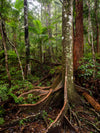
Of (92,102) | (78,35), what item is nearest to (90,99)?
(92,102)

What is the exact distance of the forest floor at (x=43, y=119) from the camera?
3.03 metres

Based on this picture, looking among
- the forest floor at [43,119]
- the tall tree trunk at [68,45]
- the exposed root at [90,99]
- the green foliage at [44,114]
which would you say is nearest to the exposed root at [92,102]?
the exposed root at [90,99]

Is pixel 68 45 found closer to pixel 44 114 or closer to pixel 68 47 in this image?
pixel 68 47

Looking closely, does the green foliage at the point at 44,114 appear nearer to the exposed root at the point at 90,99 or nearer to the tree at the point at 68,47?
the tree at the point at 68,47

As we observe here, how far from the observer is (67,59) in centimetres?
398

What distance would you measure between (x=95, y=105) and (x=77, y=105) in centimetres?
76

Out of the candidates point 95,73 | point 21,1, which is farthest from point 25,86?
point 21,1

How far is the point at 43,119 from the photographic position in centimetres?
354

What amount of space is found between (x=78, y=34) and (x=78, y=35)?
65mm

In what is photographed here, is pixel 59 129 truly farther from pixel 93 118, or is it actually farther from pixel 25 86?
pixel 25 86

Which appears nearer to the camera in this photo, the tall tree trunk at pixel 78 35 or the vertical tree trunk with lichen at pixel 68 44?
the vertical tree trunk with lichen at pixel 68 44

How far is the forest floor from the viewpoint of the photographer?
119 inches

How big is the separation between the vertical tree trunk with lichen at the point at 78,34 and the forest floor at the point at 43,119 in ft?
9.12

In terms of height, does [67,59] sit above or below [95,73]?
above
